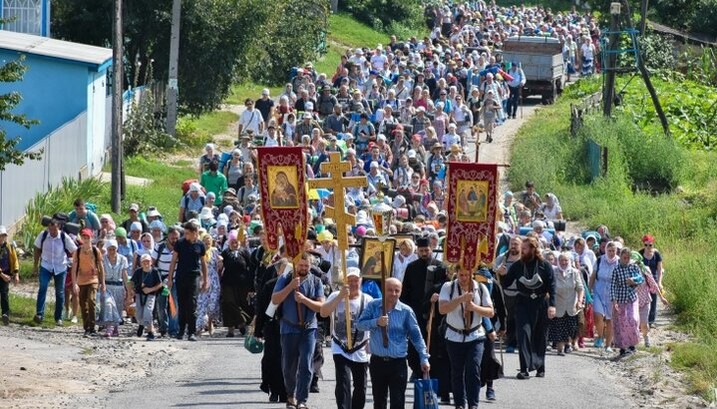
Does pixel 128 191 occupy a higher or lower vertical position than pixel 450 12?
lower

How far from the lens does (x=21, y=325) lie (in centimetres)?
2341

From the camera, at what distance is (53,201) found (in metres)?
Answer: 29.7

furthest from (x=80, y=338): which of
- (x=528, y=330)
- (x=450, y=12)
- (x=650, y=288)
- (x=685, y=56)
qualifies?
(x=450, y=12)

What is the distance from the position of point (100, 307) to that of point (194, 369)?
3.45 meters

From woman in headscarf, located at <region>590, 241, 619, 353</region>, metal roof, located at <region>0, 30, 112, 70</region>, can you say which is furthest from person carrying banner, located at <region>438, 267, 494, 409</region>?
metal roof, located at <region>0, 30, 112, 70</region>

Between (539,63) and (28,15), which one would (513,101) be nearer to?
(539,63)

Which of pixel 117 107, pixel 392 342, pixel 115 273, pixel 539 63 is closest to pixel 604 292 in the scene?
pixel 115 273

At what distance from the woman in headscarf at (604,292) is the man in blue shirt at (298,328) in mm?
7554

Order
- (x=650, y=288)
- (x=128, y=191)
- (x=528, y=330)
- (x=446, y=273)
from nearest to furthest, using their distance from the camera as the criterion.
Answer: (x=446, y=273) → (x=528, y=330) → (x=650, y=288) → (x=128, y=191)

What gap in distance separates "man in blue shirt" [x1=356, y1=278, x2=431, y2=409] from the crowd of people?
0.04 ft

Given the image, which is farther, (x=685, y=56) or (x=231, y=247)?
(x=685, y=56)

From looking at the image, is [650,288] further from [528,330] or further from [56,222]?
[56,222]

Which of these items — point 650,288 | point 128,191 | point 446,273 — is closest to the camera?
Result: point 446,273

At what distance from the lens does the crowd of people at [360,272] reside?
54.4ft
